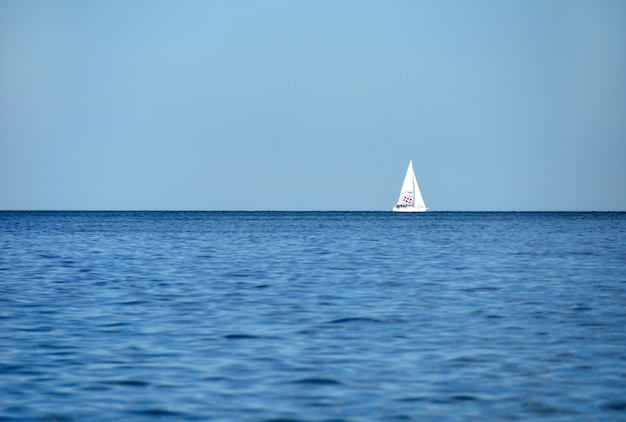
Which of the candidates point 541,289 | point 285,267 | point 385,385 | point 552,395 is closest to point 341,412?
point 385,385

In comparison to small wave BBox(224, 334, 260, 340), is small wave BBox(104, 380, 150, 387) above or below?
below

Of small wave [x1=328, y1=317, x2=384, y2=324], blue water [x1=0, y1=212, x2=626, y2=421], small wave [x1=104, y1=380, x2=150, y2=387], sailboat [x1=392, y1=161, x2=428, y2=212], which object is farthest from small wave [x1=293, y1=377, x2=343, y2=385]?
sailboat [x1=392, y1=161, x2=428, y2=212]

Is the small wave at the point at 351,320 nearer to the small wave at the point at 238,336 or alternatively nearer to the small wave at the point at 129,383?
the small wave at the point at 238,336

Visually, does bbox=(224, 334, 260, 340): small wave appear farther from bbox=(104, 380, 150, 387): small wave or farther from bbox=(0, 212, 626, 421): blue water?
bbox=(104, 380, 150, 387): small wave

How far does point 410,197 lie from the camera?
194 metres

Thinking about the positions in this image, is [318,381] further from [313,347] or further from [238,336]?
[238,336]

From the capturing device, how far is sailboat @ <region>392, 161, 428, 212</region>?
190 m

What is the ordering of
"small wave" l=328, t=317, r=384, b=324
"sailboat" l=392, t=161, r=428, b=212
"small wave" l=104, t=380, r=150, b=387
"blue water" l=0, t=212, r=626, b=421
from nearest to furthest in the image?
"blue water" l=0, t=212, r=626, b=421 → "small wave" l=104, t=380, r=150, b=387 → "small wave" l=328, t=317, r=384, b=324 → "sailboat" l=392, t=161, r=428, b=212

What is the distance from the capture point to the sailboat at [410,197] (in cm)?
19025

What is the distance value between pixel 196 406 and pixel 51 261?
1251 inches

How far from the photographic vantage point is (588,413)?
11422mm

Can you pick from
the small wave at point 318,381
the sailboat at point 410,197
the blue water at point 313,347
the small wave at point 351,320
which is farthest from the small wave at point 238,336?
the sailboat at point 410,197

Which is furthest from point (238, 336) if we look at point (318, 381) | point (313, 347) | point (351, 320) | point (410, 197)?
point (410, 197)

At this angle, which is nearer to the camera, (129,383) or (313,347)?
(129,383)
